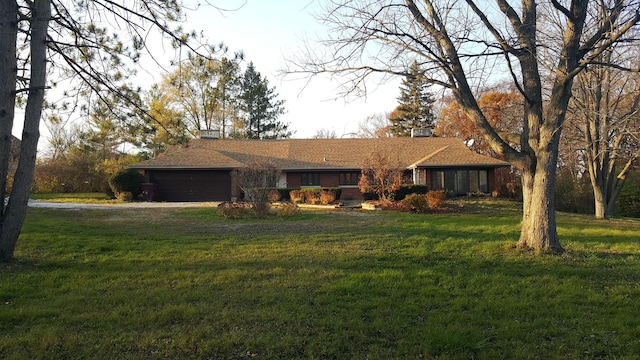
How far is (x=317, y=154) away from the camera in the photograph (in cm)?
3052

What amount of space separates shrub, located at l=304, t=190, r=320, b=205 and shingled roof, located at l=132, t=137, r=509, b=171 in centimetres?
441

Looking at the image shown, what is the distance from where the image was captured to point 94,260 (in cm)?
770

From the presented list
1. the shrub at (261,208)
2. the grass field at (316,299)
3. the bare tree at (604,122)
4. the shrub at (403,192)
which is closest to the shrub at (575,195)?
the bare tree at (604,122)

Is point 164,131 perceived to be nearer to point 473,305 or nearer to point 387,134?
point 473,305

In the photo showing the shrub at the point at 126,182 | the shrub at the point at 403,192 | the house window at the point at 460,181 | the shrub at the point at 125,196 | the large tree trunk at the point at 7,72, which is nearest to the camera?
the large tree trunk at the point at 7,72

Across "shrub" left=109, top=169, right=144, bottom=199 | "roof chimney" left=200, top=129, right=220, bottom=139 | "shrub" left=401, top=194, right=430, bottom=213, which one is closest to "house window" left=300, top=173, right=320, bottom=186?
"roof chimney" left=200, top=129, right=220, bottom=139

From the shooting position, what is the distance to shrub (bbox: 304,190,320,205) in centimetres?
2175

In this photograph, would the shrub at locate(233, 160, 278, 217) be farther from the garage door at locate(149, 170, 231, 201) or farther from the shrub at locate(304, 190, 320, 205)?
the garage door at locate(149, 170, 231, 201)

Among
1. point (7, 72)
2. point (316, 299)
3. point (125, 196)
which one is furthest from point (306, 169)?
point (316, 299)

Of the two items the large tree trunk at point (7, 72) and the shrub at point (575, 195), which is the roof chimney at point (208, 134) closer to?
the shrub at point (575, 195)

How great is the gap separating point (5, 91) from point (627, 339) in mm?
9492

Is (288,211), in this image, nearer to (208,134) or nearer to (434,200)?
(434,200)

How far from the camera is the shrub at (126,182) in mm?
25312

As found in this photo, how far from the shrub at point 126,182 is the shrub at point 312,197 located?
11.0 metres
